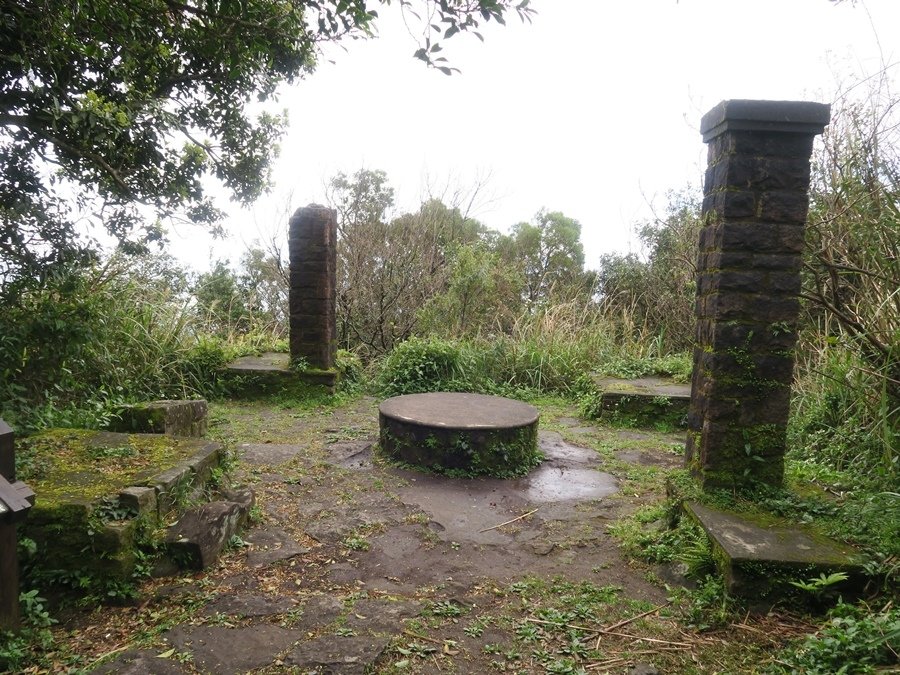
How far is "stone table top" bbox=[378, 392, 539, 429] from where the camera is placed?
4363 mm

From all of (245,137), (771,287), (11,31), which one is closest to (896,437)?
(771,287)

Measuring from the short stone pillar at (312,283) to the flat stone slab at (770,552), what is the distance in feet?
16.4

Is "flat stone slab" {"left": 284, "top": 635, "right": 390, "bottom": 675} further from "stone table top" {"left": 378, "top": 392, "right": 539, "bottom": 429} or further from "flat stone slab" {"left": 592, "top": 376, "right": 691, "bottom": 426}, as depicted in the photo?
"flat stone slab" {"left": 592, "top": 376, "right": 691, "bottom": 426}

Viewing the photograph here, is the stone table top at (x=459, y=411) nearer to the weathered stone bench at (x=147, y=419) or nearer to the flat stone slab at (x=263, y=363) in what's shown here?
the weathered stone bench at (x=147, y=419)

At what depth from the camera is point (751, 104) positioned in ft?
8.77

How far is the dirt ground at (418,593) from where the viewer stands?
6.77 feet

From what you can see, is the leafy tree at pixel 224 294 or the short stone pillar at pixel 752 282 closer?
the short stone pillar at pixel 752 282

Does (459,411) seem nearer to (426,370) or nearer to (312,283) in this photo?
(426,370)

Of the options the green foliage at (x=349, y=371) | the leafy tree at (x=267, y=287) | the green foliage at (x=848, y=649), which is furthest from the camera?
the leafy tree at (x=267, y=287)

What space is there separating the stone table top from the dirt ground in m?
0.46

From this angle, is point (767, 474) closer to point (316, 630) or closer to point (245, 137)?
point (316, 630)

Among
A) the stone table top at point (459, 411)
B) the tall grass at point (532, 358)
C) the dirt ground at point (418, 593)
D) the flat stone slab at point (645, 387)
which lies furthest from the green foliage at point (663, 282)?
the dirt ground at point (418, 593)

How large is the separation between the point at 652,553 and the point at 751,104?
2.36 meters

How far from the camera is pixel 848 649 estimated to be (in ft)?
5.88
